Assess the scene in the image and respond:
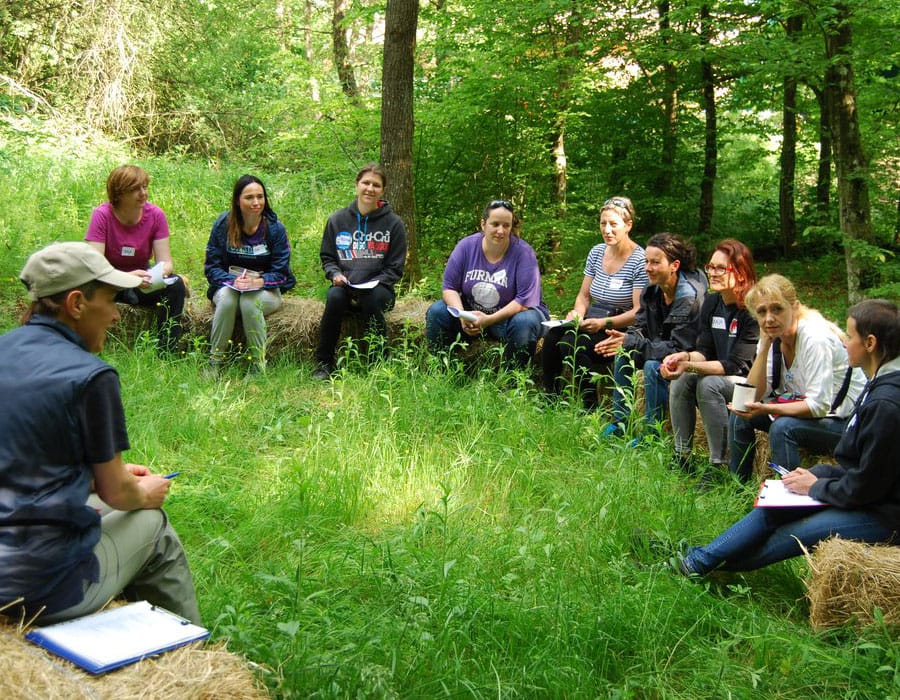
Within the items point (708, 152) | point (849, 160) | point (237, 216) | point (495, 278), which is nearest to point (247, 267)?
point (237, 216)

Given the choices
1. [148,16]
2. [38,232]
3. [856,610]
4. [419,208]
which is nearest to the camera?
[856,610]

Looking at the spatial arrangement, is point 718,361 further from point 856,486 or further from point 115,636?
point 115,636

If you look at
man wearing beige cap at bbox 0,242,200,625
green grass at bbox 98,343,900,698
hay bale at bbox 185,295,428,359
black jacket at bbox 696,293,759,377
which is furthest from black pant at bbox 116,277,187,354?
man wearing beige cap at bbox 0,242,200,625

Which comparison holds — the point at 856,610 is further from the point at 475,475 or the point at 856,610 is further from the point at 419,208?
the point at 419,208

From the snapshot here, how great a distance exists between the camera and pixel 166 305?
6246 mm

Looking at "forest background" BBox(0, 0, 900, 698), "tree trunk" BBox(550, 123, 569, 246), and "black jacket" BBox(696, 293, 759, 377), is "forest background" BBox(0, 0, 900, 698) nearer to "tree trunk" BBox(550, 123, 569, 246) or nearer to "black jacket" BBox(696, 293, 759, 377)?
"tree trunk" BBox(550, 123, 569, 246)

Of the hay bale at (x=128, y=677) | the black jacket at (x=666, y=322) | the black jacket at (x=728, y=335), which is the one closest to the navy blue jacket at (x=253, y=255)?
the black jacket at (x=666, y=322)

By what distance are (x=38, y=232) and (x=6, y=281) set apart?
104 centimetres

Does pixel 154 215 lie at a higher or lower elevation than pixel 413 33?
lower

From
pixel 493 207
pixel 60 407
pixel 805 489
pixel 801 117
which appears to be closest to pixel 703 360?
pixel 805 489

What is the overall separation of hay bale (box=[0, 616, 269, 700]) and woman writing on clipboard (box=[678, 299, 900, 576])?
2.04 m

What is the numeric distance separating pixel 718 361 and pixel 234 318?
3402mm

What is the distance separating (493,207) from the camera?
19.7ft

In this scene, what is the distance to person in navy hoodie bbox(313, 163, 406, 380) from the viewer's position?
20.3ft
